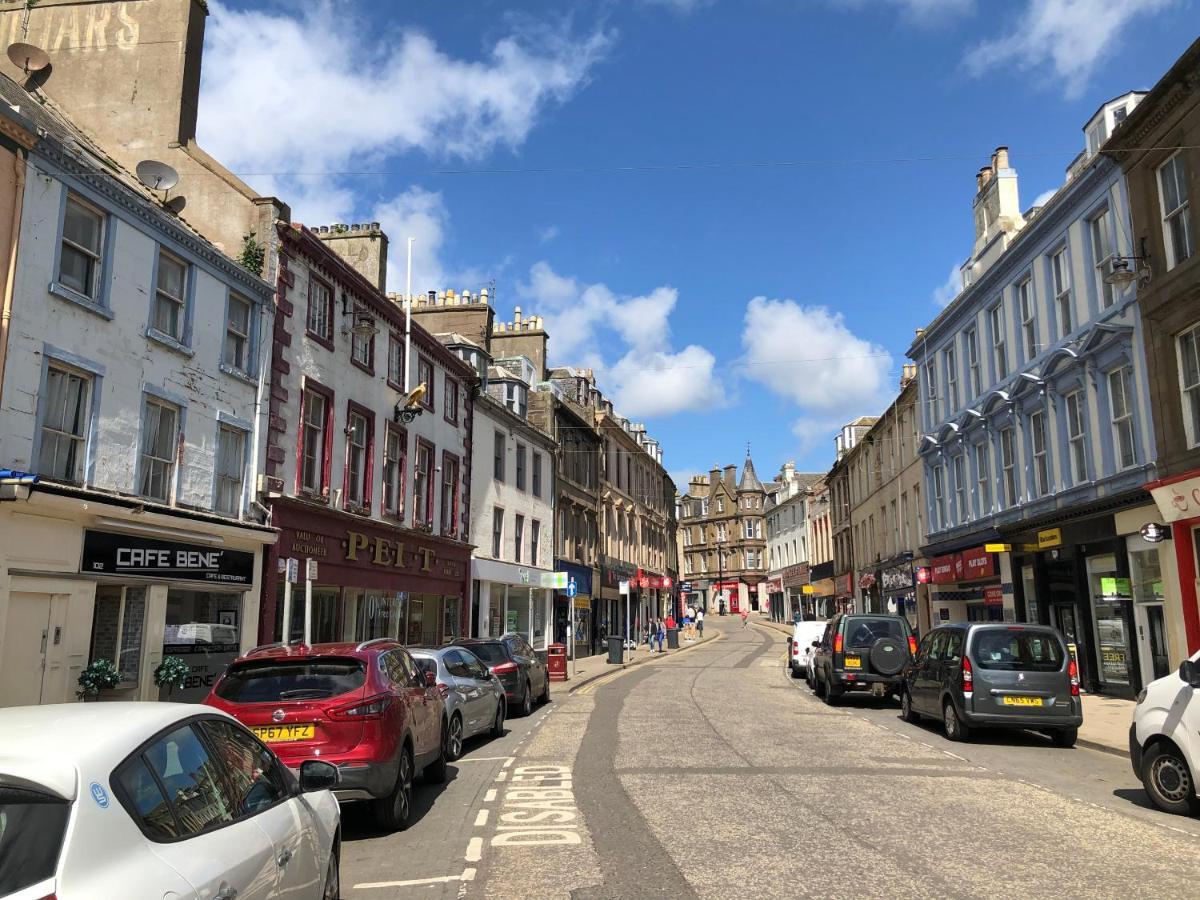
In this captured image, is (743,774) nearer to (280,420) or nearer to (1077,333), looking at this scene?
(280,420)

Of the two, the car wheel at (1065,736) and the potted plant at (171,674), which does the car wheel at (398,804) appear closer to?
the potted plant at (171,674)

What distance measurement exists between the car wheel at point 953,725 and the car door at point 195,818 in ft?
39.4

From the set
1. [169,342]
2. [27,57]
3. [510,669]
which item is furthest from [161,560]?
[27,57]

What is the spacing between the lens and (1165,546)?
17.3 metres

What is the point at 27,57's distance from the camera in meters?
17.5

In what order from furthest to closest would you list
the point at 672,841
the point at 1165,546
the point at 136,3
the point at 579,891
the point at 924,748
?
the point at 136,3, the point at 1165,546, the point at 924,748, the point at 672,841, the point at 579,891

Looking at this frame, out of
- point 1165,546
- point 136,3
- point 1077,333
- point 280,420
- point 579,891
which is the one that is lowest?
point 579,891

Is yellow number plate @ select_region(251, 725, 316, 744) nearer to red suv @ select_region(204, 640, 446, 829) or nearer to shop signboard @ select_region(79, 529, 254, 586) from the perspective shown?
red suv @ select_region(204, 640, 446, 829)

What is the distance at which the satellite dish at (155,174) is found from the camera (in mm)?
16781

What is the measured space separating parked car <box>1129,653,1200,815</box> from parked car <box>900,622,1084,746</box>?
415cm

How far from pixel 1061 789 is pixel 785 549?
70348mm

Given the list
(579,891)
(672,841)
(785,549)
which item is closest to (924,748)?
(672,841)

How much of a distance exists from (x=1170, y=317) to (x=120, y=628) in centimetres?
1929

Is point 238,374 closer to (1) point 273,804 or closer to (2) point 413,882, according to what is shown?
(2) point 413,882
